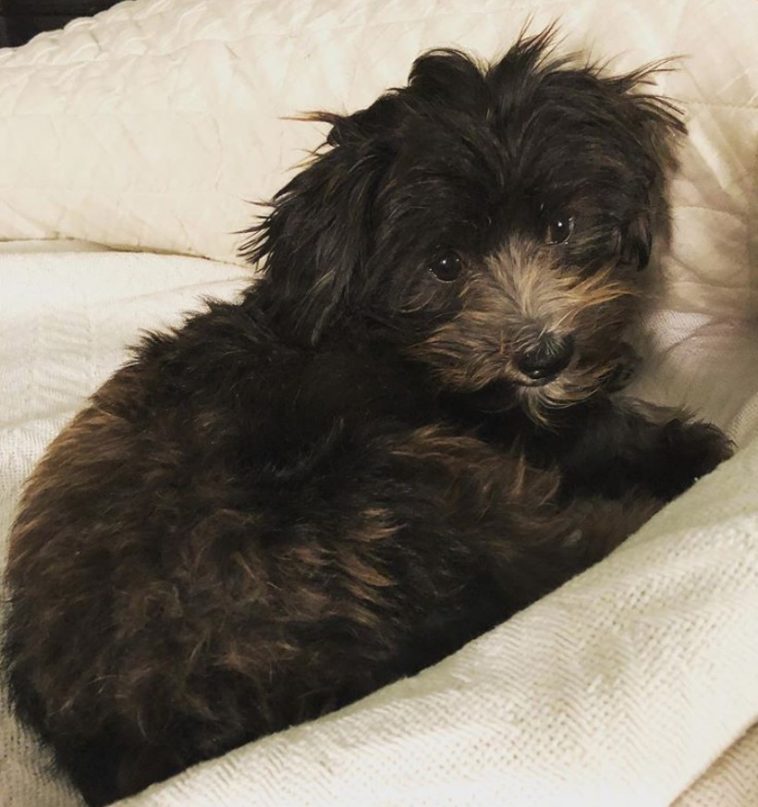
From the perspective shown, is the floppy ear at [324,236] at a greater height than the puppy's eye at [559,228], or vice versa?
the puppy's eye at [559,228]

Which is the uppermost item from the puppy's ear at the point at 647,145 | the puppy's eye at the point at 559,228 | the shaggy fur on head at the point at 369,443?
the puppy's ear at the point at 647,145

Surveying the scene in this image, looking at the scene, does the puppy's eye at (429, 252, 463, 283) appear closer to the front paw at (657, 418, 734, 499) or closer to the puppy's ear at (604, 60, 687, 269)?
the puppy's ear at (604, 60, 687, 269)

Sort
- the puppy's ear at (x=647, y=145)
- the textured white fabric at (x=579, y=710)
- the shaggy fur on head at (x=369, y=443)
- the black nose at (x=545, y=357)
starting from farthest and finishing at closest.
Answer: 1. the puppy's ear at (x=647, y=145)
2. the black nose at (x=545, y=357)
3. the shaggy fur on head at (x=369, y=443)
4. the textured white fabric at (x=579, y=710)

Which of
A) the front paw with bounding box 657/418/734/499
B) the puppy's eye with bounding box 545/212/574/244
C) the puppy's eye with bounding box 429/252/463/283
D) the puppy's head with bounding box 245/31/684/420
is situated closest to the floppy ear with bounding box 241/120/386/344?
the puppy's head with bounding box 245/31/684/420

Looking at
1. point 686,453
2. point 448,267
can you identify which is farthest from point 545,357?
point 686,453

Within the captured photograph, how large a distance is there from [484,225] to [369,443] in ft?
1.30

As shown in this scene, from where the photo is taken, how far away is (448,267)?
4.98 ft

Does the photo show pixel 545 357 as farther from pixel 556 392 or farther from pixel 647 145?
pixel 647 145

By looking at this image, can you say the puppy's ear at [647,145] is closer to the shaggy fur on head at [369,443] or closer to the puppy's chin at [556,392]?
the shaggy fur on head at [369,443]

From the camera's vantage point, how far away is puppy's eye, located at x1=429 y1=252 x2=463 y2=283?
151cm

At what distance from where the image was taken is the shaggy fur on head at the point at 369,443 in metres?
1.10

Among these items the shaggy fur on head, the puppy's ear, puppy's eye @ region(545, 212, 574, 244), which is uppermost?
the puppy's ear

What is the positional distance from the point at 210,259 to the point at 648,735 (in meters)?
1.74

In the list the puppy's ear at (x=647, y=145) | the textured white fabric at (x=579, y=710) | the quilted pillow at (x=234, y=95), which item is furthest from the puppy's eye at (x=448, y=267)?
Answer: the textured white fabric at (x=579, y=710)
